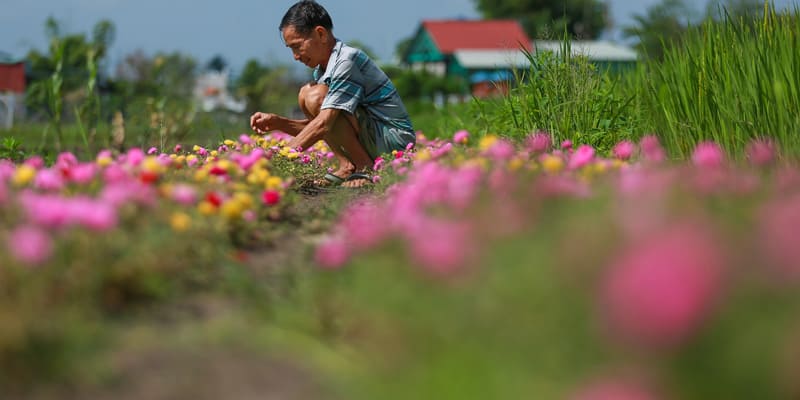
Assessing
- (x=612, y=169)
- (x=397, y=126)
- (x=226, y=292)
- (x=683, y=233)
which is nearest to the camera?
(x=683, y=233)

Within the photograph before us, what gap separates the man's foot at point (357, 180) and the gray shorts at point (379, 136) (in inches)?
13.5

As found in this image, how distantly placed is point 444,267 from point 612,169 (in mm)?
1523

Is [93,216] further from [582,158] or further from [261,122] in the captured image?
[261,122]

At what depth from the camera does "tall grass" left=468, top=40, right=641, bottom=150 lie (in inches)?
179

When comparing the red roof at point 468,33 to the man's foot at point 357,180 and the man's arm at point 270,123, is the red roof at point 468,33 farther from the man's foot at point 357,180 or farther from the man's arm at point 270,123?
the man's foot at point 357,180

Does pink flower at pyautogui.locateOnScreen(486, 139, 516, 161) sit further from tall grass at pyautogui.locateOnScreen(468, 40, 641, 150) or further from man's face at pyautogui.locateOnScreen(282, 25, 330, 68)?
man's face at pyautogui.locateOnScreen(282, 25, 330, 68)

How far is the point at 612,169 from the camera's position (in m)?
2.92

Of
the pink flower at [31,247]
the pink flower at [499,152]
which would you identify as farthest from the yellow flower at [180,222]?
the pink flower at [499,152]

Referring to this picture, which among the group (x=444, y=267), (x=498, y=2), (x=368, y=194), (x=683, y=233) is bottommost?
(x=368, y=194)

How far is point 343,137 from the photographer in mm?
5074

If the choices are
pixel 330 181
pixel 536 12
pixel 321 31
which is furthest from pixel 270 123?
pixel 536 12

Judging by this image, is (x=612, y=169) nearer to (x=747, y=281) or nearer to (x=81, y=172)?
(x=747, y=281)

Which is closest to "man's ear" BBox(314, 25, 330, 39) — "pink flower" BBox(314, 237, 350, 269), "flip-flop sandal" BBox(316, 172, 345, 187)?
"flip-flop sandal" BBox(316, 172, 345, 187)

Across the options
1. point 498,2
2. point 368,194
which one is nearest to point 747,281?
point 368,194
